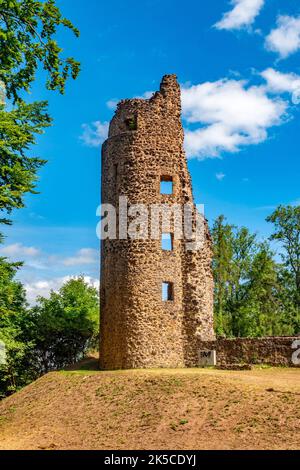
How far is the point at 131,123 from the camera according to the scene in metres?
25.0

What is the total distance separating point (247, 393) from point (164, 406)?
257 cm

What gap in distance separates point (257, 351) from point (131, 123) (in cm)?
1155

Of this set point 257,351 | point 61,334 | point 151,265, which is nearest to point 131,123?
point 151,265

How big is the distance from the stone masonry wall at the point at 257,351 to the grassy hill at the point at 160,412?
1.11 metres

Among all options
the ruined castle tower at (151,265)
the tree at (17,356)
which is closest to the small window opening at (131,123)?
the ruined castle tower at (151,265)

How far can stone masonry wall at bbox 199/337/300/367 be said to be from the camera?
70.5ft

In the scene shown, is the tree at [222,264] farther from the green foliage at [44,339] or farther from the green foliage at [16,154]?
the green foliage at [16,154]

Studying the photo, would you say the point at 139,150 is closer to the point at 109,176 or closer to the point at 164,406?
the point at 109,176

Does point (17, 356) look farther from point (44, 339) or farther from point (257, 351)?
point (257, 351)

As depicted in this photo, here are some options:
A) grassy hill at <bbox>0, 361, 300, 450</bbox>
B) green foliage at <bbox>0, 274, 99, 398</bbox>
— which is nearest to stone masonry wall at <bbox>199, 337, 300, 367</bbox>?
grassy hill at <bbox>0, 361, 300, 450</bbox>

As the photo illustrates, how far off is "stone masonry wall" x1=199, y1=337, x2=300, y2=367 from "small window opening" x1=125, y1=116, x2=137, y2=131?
10253 millimetres

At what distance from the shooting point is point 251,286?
37969 millimetres
